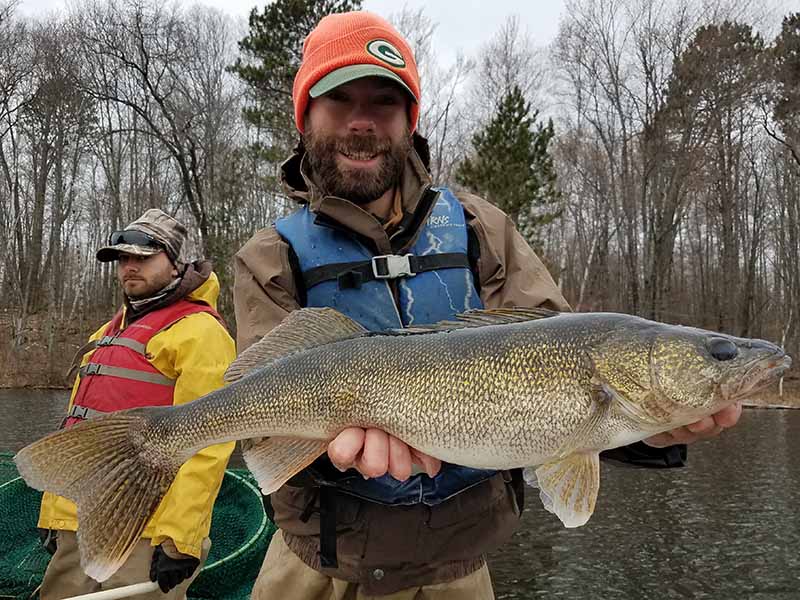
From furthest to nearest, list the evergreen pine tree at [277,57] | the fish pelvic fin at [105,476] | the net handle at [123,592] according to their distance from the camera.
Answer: the evergreen pine tree at [277,57], the net handle at [123,592], the fish pelvic fin at [105,476]

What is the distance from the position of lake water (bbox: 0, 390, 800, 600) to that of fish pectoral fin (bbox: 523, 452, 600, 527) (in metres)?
6.06

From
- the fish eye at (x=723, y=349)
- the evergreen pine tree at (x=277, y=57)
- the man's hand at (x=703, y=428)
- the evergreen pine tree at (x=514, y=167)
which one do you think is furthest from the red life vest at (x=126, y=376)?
the evergreen pine tree at (x=514, y=167)

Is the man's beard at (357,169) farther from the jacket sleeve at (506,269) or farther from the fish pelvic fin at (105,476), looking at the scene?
the fish pelvic fin at (105,476)

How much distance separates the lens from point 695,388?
211 centimetres

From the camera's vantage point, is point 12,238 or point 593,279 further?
point 593,279

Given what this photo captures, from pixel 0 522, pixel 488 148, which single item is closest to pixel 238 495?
pixel 0 522

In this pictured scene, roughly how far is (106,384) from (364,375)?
2570 millimetres

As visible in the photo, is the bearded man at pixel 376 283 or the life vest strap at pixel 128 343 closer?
the bearded man at pixel 376 283


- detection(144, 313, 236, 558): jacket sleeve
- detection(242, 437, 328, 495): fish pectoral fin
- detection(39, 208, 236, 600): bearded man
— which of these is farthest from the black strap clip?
detection(39, 208, 236, 600): bearded man

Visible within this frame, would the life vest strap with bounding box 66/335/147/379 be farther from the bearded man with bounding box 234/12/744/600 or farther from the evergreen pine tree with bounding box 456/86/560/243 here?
the evergreen pine tree with bounding box 456/86/560/243

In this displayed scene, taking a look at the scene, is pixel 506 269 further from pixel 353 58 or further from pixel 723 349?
pixel 353 58

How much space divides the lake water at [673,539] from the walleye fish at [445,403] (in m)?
6.21

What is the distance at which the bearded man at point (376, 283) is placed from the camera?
2.26 m

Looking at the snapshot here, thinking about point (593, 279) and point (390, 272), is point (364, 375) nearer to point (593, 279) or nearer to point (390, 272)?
point (390, 272)
